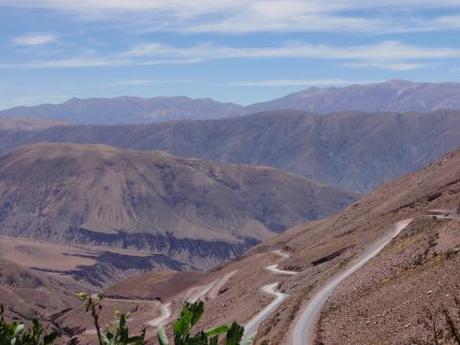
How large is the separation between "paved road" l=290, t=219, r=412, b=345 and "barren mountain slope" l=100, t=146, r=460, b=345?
2.35 feet

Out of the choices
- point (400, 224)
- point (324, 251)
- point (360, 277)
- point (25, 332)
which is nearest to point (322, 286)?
point (360, 277)

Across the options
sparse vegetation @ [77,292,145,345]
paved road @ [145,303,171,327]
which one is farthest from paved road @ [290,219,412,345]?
paved road @ [145,303,171,327]

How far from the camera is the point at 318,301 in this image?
56.8 meters

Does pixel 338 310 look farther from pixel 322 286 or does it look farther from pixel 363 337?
pixel 322 286

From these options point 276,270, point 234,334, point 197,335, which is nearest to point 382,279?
point 234,334

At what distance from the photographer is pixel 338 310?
1922 inches

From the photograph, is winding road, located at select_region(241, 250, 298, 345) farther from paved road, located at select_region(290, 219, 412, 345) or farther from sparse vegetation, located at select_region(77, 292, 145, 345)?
sparse vegetation, located at select_region(77, 292, 145, 345)

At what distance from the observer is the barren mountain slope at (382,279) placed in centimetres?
3916

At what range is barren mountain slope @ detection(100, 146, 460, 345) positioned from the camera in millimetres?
39156

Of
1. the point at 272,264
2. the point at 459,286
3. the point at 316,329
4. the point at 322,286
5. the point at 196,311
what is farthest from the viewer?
the point at 272,264

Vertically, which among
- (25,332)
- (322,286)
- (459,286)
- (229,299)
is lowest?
(229,299)

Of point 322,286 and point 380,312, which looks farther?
point 322,286

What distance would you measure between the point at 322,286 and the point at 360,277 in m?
7.74

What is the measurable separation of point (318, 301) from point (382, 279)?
24.1 ft
